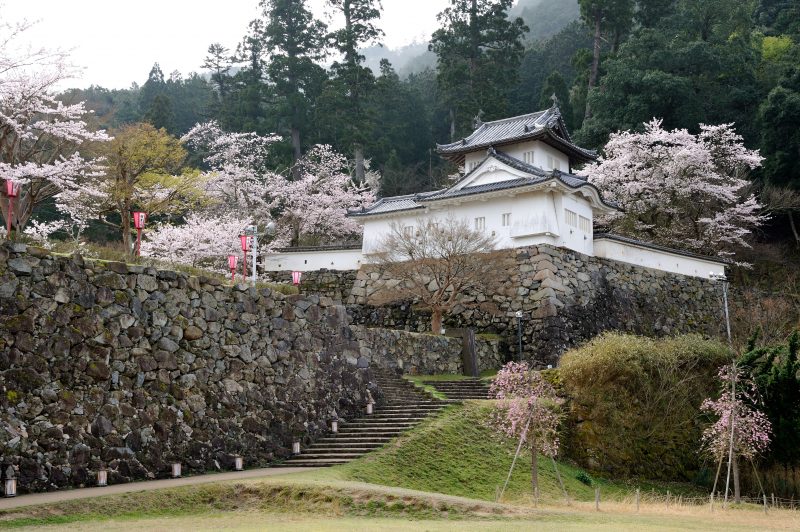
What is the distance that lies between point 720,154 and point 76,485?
35.4m

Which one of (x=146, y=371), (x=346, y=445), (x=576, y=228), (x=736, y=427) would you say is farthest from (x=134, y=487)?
(x=576, y=228)

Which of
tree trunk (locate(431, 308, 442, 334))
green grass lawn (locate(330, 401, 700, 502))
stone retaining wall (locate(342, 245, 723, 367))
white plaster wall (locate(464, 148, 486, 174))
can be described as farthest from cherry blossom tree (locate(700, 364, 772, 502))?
white plaster wall (locate(464, 148, 486, 174))

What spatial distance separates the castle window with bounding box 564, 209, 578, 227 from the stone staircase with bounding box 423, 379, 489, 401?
9.37 m

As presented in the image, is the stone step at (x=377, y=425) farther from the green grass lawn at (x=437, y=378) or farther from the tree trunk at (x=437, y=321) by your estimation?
Answer: the tree trunk at (x=437, y=321)

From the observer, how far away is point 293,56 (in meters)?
50.6

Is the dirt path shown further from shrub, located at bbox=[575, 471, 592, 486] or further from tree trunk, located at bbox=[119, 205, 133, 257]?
tree trunk, located at bbox=[119, 205, 133, 257]

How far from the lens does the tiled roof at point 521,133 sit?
3434 centimetres

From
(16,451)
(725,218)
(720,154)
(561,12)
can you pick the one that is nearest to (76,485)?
(16,451)

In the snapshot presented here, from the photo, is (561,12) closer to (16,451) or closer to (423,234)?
(423,234)

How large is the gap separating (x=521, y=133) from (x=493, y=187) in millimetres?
3932

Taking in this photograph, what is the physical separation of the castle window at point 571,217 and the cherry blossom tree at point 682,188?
7.33 metres

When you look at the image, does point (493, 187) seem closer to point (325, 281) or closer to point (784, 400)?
point (325, 281)

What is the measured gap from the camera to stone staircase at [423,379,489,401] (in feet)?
76.7

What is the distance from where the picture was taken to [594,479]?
20297mm
